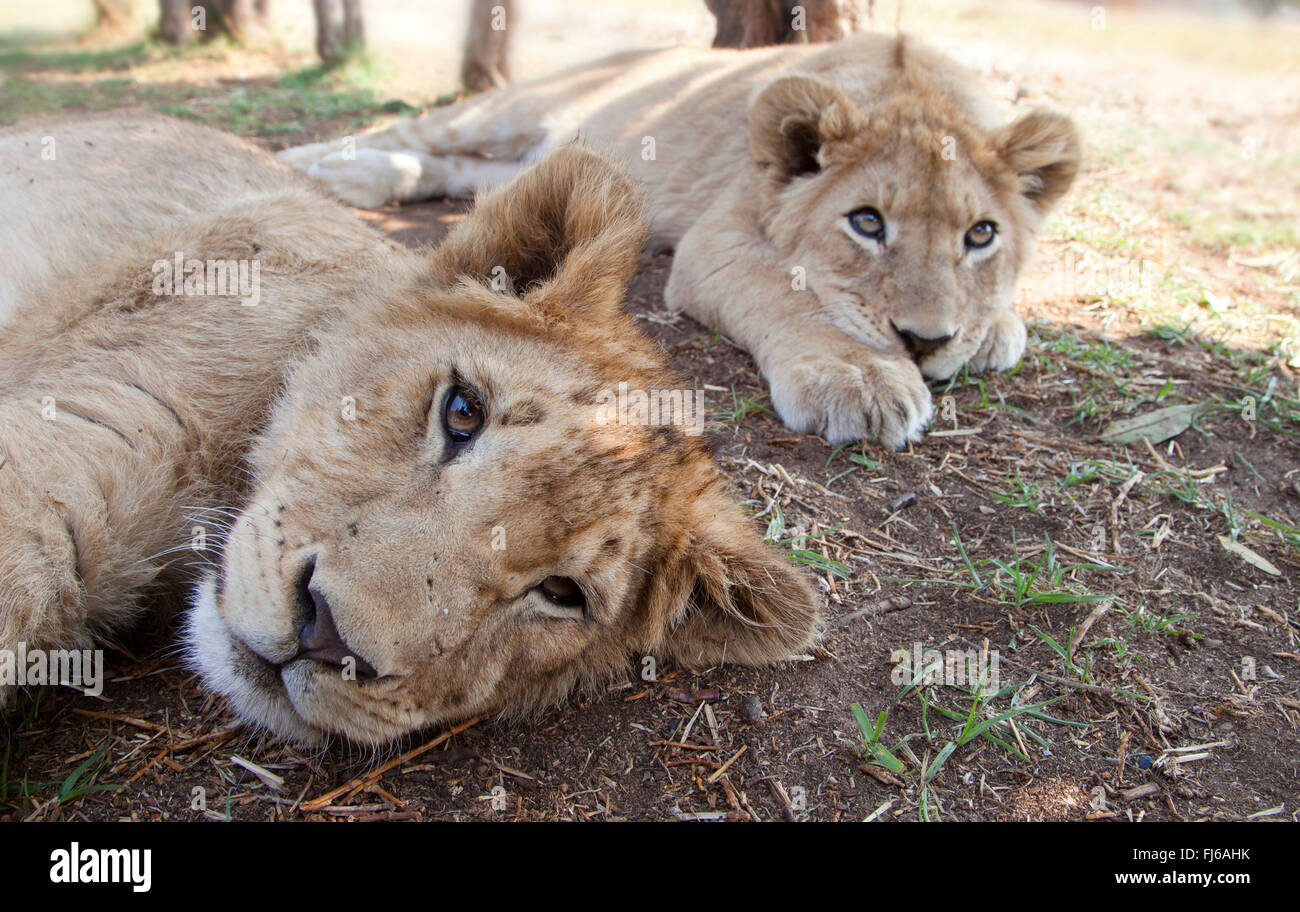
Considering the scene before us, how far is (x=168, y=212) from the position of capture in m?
3.36

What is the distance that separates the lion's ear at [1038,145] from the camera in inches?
182

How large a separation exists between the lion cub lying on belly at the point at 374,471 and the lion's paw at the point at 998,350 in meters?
2.21

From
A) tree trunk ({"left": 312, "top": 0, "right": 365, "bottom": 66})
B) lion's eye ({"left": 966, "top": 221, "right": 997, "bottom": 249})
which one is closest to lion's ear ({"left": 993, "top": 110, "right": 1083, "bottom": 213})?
lion's eye ({"left": 966, "top": 221, "right": 997, "bottom": 249})

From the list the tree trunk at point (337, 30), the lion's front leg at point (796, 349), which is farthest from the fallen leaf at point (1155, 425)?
the tree trunk at point (337, 30)

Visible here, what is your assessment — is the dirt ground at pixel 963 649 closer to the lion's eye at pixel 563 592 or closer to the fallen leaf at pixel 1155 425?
the fallen leaf at pixel 1155 425

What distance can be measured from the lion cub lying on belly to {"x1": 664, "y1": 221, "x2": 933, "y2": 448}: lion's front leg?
1215 millimetres

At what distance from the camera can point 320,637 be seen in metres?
1.89

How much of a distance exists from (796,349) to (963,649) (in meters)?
1.68

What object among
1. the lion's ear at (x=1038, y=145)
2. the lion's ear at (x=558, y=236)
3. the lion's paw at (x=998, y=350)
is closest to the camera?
the lion's ear at (x=558, y=236)

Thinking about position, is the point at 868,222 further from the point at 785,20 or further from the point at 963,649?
the point at 785,20

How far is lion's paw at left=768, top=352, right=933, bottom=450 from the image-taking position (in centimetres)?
378

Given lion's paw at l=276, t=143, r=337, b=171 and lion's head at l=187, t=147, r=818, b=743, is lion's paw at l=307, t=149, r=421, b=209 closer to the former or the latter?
lion's paw at l=276, t=143, r=337, b=171
